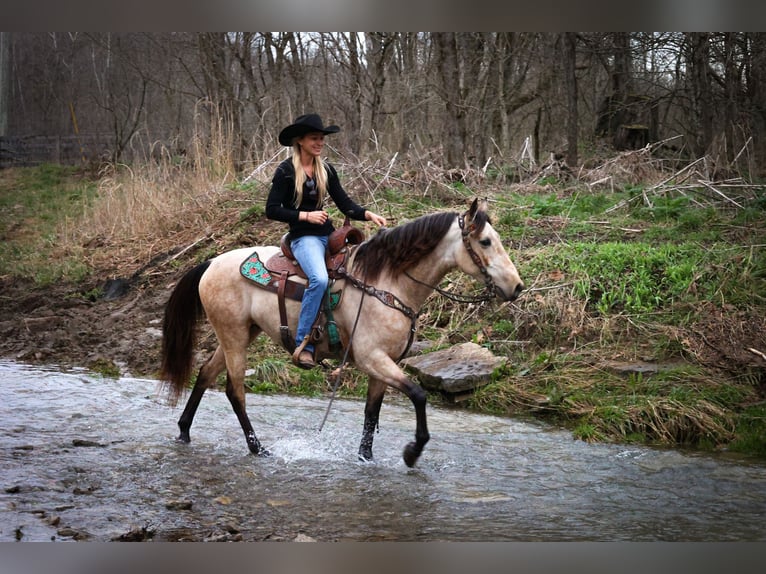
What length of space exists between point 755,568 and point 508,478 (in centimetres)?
125

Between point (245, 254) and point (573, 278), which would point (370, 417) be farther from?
point (573, 278)

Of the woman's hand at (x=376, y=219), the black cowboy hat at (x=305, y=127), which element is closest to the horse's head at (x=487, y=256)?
the woman's hand at (x=376, y=219)

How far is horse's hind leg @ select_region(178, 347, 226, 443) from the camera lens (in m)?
4.68

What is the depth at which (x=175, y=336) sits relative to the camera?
483 cm

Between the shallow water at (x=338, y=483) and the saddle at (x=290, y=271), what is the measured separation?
863 millimetres

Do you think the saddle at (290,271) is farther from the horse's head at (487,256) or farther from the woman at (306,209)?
the horse's head at (487,256)

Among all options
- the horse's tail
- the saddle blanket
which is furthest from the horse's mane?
the horse's tail

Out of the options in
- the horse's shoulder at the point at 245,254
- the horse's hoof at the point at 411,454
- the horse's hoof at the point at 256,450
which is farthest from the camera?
the horse's shoulder at the point at 245,254

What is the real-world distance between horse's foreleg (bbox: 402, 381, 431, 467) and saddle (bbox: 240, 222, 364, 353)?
712 millimetres

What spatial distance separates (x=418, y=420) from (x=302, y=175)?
4.95 ft

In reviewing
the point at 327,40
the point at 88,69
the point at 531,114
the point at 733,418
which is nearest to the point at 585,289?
the point at 733,418

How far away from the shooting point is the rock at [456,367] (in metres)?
5.79

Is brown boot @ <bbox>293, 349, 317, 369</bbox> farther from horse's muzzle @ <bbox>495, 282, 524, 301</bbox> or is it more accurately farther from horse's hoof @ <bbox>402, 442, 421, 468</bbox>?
horse's muzzle @ <bbox>495, 282, 524, 301</bbox>

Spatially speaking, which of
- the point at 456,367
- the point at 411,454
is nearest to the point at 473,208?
the point at 411,454
